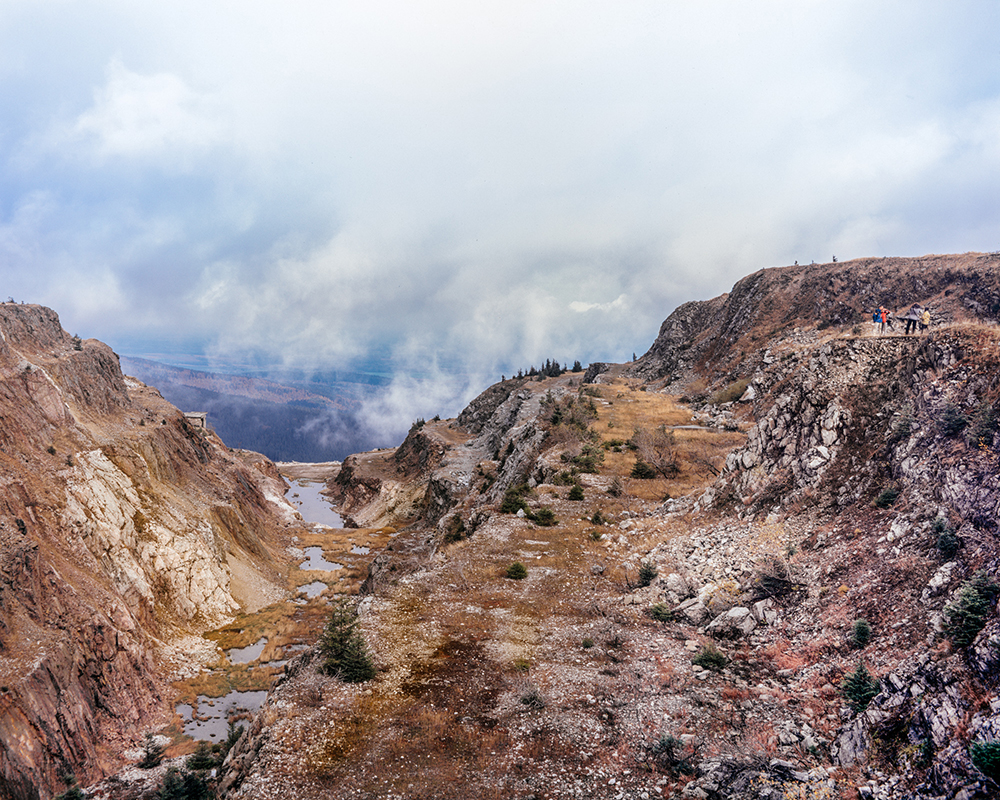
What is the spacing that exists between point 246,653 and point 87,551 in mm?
14336

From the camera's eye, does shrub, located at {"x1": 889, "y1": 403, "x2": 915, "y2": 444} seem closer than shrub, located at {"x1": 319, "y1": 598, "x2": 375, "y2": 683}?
No

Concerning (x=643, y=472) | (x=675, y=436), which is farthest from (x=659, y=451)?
(x=675, y=436)

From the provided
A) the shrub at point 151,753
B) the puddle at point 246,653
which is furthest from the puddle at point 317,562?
the shrub at point 151,753

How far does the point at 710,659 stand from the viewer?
48.7ft

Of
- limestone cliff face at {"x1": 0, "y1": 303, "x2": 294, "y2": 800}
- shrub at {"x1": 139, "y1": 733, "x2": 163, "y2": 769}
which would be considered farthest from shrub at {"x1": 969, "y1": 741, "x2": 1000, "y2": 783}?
shrub at {"x1": 139, "y1": 733, "x2": 163, "y2": 769}

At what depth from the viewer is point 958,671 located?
361 inches

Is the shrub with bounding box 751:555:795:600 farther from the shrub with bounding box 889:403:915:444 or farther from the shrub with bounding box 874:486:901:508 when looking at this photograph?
the shrub with bounding box 889:403:915:444

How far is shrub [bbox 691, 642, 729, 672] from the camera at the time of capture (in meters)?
14.6

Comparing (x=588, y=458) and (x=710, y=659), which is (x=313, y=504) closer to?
(x=588, y=458)

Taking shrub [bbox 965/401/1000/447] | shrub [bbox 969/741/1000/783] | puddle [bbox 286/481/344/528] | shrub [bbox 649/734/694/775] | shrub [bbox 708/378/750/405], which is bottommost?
shrub [bbox 649/734/694/775]

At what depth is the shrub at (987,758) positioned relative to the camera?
23.5 feet

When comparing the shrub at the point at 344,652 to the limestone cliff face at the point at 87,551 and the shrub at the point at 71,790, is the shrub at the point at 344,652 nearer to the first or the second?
the shrub at the point at 71,790

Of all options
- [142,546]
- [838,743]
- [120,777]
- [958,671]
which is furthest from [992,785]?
[142,546]

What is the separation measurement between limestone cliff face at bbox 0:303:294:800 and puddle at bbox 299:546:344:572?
6.82 meters
